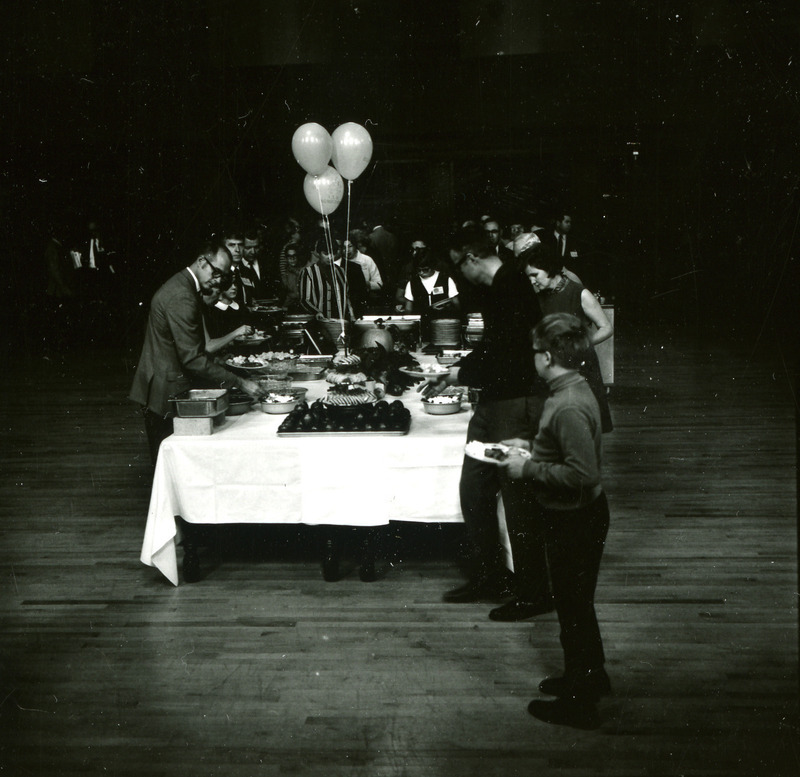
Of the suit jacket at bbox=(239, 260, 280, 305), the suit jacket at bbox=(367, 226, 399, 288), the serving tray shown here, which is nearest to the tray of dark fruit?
the serving tray

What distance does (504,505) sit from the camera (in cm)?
378

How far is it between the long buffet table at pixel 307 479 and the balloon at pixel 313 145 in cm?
354

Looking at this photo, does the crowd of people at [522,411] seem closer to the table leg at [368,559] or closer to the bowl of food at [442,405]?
the bowl of food at [442,405]

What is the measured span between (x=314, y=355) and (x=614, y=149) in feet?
32.3

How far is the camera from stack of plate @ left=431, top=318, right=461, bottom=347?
5863mm

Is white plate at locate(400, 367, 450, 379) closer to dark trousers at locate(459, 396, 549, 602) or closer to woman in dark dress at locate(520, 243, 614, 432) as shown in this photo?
woman in dark dress at locate(520, 243, 614, 432)

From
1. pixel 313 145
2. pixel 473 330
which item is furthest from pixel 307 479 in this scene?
pixel 313 145

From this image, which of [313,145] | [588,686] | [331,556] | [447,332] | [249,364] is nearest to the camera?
[588,686]

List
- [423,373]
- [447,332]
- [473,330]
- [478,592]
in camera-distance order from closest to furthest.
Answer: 1. [478,592]
2. [423,373]
3. [447,332]
4. [473,330]

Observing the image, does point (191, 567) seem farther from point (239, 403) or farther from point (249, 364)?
point (249, 364)

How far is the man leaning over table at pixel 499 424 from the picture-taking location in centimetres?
360

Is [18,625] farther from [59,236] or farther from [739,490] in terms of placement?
[59,236]

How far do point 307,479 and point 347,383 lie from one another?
64cm

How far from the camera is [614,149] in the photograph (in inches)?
557
